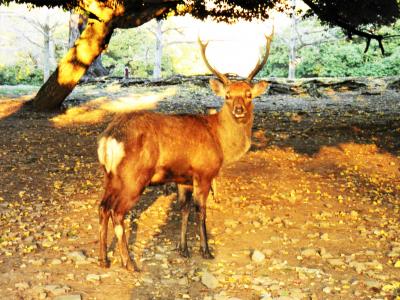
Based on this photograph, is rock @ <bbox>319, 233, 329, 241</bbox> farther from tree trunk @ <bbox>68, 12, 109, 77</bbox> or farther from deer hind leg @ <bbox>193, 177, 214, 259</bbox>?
tree trunk @ <bbox>68, 12, 109, 77</bbox>

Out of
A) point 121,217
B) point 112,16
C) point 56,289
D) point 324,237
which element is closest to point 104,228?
point 121,217

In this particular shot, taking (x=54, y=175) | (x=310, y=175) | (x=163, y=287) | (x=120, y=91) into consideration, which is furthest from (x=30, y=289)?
(x=120, y=91)

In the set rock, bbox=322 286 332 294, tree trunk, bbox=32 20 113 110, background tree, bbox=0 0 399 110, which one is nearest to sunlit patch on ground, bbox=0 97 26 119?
background tree, bbox=0 0 399 110

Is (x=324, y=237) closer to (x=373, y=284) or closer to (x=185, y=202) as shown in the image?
(x=373, y=284)

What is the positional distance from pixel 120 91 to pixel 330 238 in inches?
648

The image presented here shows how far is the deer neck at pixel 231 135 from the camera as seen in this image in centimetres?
730

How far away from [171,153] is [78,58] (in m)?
10.9

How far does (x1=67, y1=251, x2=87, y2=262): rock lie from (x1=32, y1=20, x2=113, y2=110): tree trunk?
1086cm

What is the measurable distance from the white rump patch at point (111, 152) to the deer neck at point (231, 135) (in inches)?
61.2

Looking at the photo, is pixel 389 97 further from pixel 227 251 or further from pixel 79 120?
pixel 227 251

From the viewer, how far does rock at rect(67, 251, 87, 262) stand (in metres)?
6.35

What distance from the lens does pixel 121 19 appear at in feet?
54.3

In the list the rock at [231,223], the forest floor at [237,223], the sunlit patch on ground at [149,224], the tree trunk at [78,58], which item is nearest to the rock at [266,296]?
the forest floor at [237,223]

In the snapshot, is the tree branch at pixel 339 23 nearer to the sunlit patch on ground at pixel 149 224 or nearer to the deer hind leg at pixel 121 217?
the sunlit patch on ground at pixel 149 224
